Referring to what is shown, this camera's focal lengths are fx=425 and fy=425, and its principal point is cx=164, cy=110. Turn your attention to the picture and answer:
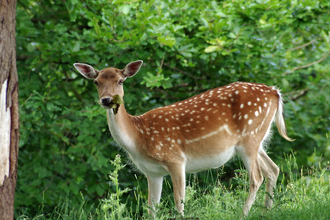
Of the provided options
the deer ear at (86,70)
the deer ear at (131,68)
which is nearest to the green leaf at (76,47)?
the deer ear at (86,70)

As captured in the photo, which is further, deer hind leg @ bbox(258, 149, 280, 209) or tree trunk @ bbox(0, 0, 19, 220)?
deer hind leg @ bbox(258, 149, 280, 209)

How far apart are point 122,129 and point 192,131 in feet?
2.62

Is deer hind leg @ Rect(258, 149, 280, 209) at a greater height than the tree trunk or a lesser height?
lesser

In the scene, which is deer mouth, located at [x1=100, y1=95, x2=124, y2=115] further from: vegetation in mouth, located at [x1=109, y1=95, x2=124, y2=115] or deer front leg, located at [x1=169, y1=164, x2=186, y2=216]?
deer front leg, located at [x1=169, y1=164, x2=186, y2=216]

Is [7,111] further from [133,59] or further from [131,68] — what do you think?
[133,59]

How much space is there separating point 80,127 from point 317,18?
396 centimetres

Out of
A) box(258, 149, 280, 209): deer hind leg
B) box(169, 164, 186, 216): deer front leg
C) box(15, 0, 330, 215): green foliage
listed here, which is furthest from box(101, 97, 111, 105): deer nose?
box(258, 149, 280, 209): deer hind leg

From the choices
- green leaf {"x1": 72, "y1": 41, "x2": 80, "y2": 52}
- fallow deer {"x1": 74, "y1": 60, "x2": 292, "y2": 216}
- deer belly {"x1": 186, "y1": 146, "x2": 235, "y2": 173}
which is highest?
green leaf {"x1": 72, "y1": 41, "x2": 80, "y2": 52}

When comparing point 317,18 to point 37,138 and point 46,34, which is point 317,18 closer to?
point 46,34

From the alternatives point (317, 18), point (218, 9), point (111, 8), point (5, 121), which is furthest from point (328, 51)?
point (5, 121)

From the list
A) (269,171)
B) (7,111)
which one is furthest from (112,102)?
(269,171)

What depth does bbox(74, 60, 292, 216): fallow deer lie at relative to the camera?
15.0 feet

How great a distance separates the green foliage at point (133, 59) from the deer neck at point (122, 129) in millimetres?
1073

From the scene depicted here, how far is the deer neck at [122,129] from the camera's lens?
4.50 metres
